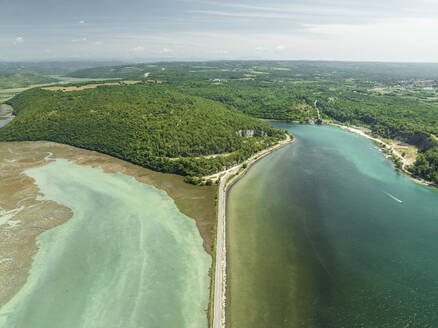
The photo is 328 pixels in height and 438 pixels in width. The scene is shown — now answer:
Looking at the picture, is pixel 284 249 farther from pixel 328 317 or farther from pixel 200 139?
pixel 200 139

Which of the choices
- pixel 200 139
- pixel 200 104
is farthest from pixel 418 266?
pixel 200 104

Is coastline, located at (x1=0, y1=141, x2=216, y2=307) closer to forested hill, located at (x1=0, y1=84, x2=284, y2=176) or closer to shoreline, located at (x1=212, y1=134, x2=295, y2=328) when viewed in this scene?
shoreline, located at (x1=212, y1=134, x2=295, y2=328)

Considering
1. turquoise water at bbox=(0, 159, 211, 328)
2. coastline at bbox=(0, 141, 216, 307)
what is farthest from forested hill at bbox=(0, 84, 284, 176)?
turquoise water at bbox=(0, 159, 211, 328)

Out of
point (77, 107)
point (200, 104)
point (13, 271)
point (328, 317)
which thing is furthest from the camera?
point (200, 104)

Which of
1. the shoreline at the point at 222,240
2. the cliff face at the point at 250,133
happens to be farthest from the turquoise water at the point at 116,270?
the cliff face at the point at 250,133

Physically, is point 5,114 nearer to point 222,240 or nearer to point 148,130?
point 148,130

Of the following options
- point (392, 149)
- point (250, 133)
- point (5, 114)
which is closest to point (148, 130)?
point (250, 133)
